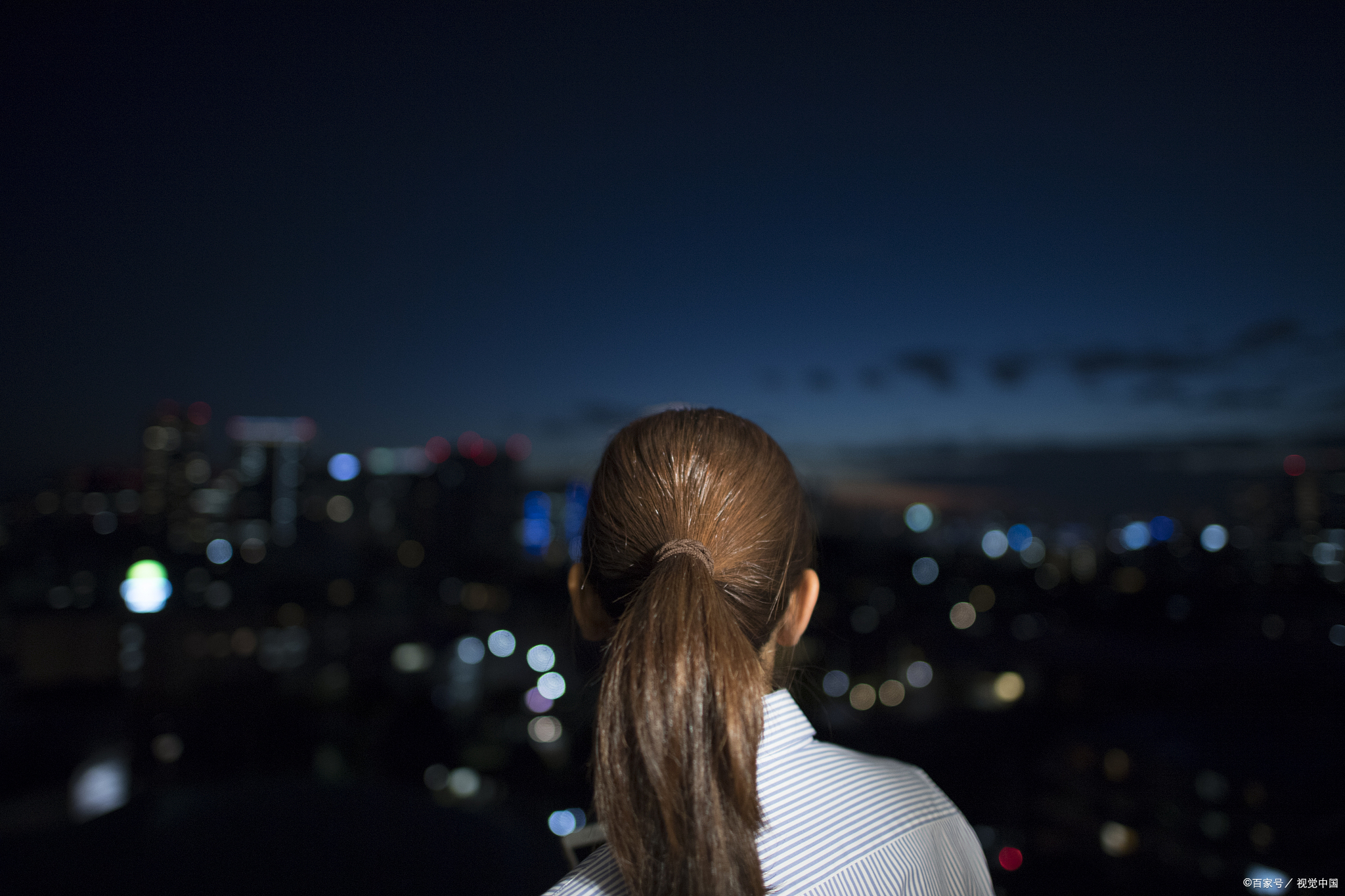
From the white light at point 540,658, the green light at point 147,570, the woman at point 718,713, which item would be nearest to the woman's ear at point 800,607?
the woman at point 718,713

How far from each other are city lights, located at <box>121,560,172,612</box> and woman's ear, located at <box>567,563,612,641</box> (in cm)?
943

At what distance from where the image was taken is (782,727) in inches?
29.4

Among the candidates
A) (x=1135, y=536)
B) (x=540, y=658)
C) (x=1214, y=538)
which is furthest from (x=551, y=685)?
(x=1214, y=538)

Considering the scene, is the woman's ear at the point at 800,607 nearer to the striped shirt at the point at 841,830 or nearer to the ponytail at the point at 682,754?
the striped shirt at the point at 841,830

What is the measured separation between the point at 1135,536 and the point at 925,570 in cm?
490

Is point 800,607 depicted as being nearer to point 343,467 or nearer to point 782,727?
point 782,727

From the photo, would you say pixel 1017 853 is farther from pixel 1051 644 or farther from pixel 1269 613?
→ pixel 1051 644

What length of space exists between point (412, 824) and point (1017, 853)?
3.81 meters

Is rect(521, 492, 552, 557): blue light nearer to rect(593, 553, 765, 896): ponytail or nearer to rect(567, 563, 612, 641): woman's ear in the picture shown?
rect(567, 563, 612, 641): woman's ear

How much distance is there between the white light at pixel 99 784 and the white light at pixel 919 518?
11.4 meters

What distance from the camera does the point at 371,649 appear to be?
10203 millimetres

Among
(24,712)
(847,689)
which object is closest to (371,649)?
(24,712)

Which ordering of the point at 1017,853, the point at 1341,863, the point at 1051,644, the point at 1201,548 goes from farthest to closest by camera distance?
1. the point at 1051,644
2. the point at 1201,548
3. the point at 1017,853
4. the point at 1341,863

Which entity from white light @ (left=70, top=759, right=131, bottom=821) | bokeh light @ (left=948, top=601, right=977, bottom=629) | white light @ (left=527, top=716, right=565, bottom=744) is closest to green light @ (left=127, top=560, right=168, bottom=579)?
white light @ (left=70, top=759, right=131, bottom=821)
